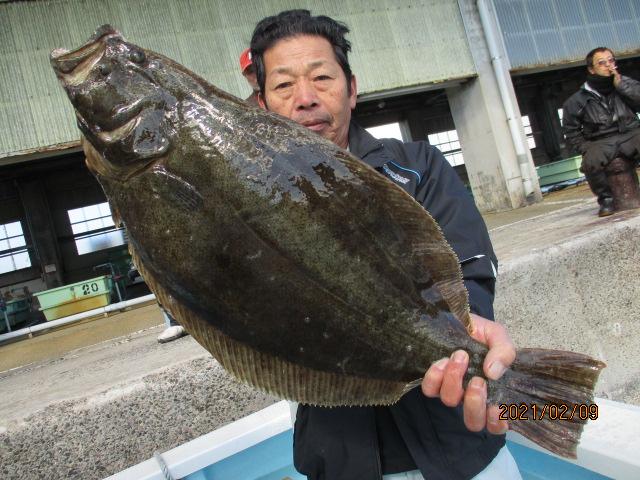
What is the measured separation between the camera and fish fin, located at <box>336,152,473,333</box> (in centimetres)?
121

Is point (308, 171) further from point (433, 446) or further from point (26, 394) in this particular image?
point (26, 394)

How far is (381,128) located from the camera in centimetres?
1939

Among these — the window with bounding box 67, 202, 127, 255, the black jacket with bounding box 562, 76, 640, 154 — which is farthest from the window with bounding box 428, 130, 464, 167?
the black jacket with bounding box 562, 76, 640, 154

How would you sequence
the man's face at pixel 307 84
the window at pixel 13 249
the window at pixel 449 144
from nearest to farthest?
the man's face at pixel 307 84
the window at pixel 13 249
the window at pixel 449 144

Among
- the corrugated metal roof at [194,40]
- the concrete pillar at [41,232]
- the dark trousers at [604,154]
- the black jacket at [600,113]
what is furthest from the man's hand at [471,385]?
the concrete pillar at [41,232]

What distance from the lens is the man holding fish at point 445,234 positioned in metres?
1.42

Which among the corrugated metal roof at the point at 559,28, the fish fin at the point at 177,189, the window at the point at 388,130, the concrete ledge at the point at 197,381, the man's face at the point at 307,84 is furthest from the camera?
the window at the point at 388,130

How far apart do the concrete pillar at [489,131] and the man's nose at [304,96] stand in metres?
13.2

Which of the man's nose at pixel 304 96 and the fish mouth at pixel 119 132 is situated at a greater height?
the man's nose at pixel 304 96

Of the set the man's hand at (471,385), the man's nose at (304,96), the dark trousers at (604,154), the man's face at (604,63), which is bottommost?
the man's hand at (471,385)

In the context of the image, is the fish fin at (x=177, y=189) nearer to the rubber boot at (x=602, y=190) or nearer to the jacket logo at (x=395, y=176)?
the jacket logo at (x=395, y=176)

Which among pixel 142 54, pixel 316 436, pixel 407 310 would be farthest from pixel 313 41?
pixel 316 436

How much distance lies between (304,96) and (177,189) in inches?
24.3

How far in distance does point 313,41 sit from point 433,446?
4.78ft
